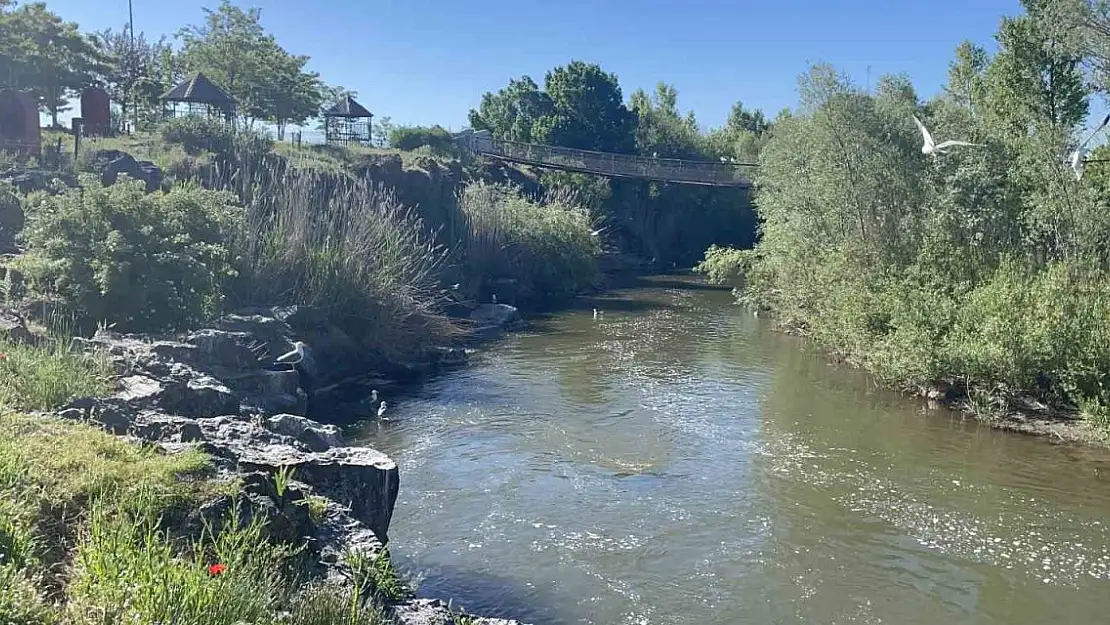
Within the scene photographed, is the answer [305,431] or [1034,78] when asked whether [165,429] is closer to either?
[305,431]

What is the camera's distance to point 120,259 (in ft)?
54.2

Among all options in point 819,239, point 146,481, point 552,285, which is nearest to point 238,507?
point 146,481

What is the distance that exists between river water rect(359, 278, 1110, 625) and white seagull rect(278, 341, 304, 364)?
2.30 meters

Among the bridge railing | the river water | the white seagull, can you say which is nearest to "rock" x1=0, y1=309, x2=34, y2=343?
the white seagull

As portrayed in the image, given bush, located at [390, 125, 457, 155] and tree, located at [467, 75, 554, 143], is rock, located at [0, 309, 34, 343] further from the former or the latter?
tree, located at [467, 75, 554, 143]

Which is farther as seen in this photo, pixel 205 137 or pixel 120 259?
pixel 205 137

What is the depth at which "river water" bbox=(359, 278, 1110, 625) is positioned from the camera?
10.1 meters

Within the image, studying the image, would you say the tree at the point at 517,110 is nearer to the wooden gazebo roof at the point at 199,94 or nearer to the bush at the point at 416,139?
the bush at the point at 416,139

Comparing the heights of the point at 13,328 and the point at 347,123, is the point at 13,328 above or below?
below

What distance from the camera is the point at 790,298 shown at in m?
27.4

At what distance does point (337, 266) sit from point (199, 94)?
19.1 metres

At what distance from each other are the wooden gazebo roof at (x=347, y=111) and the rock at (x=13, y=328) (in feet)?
109

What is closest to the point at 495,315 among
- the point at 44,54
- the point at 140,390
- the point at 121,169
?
the point at 121,169

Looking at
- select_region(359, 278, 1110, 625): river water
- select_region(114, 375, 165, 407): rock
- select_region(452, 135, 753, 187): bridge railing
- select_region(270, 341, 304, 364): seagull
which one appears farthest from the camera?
select_region(452, 135, 753, 187): bridge railing
